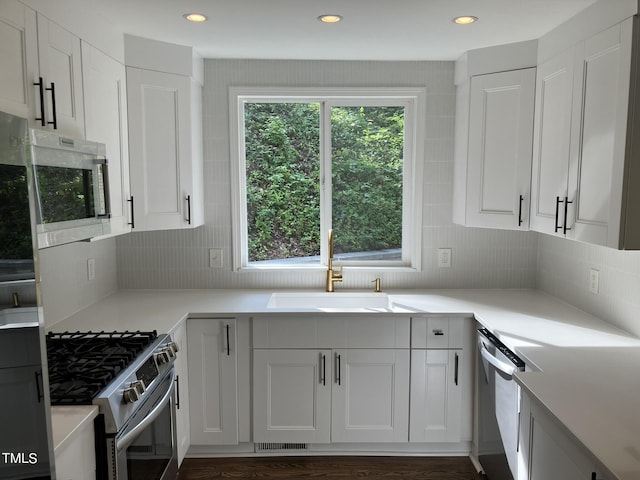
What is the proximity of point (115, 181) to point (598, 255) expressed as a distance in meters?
2.46

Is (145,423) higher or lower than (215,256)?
lower

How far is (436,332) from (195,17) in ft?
6.45

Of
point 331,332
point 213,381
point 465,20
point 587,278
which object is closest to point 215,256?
point 213,381

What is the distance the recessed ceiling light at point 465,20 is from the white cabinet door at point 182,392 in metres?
1.99

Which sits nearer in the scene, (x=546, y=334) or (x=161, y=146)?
(x=546, y=334)

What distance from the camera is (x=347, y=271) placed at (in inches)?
127

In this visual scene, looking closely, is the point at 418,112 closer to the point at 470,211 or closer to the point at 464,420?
the point at 470,211

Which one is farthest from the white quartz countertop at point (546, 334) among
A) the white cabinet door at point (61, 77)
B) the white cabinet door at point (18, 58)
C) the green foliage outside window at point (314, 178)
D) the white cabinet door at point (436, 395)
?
the white cabinet door at point (18, 58)

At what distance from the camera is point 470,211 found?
288cm

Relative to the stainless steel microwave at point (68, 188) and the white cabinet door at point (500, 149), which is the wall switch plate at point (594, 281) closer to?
the white cabinet door at point (500, 149)

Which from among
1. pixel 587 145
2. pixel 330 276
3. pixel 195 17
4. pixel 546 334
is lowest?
pixel 546 334

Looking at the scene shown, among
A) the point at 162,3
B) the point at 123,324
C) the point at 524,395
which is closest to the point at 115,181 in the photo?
the point at 123,324

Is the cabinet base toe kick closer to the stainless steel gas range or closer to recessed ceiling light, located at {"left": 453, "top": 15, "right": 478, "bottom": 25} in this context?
the stainless steel gas range

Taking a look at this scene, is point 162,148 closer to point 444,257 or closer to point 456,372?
point 444,257
